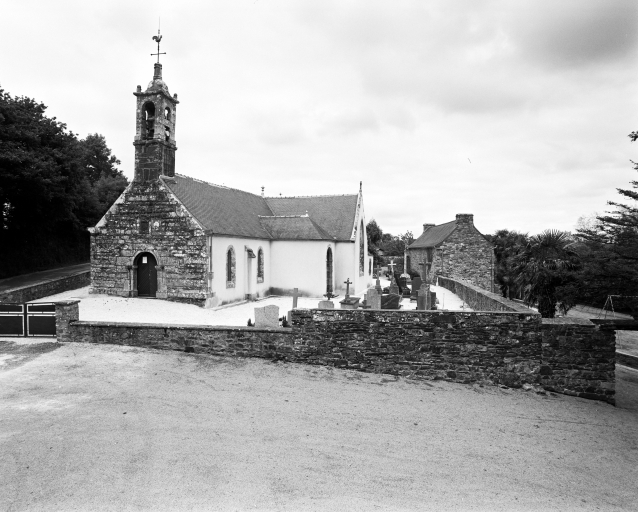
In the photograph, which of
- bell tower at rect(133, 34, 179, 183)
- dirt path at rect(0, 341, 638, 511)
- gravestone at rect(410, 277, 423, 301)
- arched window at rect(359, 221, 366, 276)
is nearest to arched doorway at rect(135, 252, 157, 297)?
bell tower at rect(133, 34, 179, 183)

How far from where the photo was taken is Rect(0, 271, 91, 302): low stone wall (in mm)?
18328

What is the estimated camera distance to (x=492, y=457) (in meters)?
7.11

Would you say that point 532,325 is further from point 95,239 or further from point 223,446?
point 95,239

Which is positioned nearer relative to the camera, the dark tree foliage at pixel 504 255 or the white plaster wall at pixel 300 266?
the white plaster wall at pixel 300 266

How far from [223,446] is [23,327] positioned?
31.7ft

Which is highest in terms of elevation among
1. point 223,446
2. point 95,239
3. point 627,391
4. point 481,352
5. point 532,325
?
point 95,239

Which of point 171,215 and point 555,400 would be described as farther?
point 171,215

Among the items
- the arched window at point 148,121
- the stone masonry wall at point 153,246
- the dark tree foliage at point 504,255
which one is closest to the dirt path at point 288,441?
the stone masonry wall at point 153,246

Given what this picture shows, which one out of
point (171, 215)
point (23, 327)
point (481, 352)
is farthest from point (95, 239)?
point (481, 352)

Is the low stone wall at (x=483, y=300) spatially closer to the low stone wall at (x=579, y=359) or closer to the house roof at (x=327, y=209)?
the low stone wall at (x=579, y=359)

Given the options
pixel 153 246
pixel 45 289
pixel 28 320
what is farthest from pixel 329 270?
pixel 28 320

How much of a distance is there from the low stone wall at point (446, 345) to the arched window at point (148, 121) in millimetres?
14851

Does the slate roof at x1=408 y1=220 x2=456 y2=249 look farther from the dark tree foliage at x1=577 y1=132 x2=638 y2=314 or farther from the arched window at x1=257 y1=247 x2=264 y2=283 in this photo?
the dark tree foliage at x1=577 y1=132 x2=638 y2=314

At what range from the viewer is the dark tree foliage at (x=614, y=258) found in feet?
31.4
